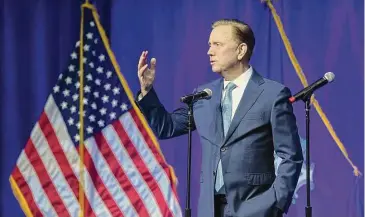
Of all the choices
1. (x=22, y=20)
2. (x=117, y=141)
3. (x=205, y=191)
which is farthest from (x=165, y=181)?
(x=205, y=191)

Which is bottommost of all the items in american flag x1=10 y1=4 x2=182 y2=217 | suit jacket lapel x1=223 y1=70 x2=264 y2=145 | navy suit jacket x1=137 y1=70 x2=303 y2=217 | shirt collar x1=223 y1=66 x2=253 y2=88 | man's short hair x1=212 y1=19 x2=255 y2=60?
american flag x1=10 y1=4 x2=182 y2=217

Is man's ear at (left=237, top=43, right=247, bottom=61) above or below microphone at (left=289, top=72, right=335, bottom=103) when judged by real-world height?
above

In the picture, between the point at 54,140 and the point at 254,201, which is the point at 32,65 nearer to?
the point at 54,140

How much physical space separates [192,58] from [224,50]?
178 centimetres

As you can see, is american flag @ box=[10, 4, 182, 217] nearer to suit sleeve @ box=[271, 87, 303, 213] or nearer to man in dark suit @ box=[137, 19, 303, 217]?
man in dark suit @ box=[137, 19, 303, 217]

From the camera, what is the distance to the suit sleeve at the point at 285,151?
182 cm

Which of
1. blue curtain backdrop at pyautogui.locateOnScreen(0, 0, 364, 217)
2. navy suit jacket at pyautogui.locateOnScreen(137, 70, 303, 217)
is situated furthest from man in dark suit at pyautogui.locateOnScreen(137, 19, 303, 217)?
blue curtain backdrop at pyautogui.locateOnScreen(0, 0, 364, 217)

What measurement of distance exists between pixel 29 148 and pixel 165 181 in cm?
90

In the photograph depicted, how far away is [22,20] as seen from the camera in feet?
12.8

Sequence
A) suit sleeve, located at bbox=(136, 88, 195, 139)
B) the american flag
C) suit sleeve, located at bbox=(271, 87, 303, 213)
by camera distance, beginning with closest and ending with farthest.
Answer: suit sleeve, located at bbox=(271, 87, 303, 213) → suit sleeve, located at bbox=(136, 88, 195, 139) → the american flag

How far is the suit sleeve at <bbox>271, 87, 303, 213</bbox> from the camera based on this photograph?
1.82 metres

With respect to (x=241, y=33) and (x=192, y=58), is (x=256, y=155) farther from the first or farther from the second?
(x=192, y=58)

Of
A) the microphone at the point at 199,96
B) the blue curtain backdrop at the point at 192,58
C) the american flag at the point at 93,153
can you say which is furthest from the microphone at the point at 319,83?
the american flag at the point at 93,153

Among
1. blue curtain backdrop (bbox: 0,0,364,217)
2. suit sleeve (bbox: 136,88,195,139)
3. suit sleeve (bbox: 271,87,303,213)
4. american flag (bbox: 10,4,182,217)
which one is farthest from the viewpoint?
american flag (bbox: 10,4,182,217)
